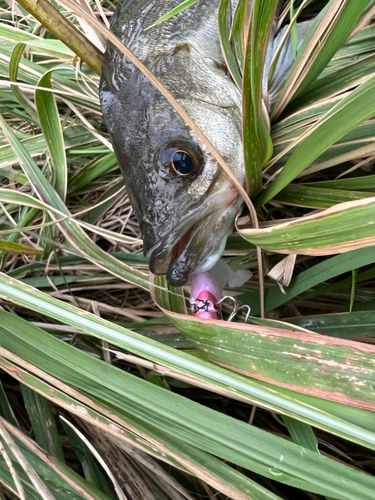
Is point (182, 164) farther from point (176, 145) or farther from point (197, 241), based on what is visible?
point (197, 241)

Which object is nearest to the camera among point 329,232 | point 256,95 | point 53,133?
point 329,232

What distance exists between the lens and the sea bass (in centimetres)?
85

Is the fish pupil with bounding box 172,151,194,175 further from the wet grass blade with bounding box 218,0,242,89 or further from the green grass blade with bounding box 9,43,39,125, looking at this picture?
the green grass blade with bounding box 9,43,39,125

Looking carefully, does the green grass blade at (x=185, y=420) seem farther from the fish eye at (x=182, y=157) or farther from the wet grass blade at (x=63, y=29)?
the wet grass blade at (x=63, y=29)

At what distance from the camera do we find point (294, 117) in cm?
99

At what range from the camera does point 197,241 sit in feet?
2.77

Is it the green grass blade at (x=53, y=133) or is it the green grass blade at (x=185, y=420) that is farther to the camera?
the green grass blade at (x=53, y=133)

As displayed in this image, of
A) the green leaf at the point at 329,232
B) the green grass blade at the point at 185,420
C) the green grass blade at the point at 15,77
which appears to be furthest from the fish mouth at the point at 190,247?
the green grass blade at the point at 15,77

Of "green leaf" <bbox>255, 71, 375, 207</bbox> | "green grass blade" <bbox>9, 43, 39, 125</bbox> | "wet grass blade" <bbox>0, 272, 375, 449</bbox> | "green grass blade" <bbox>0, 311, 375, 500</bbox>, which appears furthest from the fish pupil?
"green grass blade" <bbox>9, 43, 39, 125</bbox>

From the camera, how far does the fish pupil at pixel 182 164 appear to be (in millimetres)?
879

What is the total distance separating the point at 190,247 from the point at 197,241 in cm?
2

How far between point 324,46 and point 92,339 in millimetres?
1029

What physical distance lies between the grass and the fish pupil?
14 centimetres

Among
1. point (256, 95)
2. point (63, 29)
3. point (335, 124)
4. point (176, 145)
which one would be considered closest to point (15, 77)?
point (63, 29)
